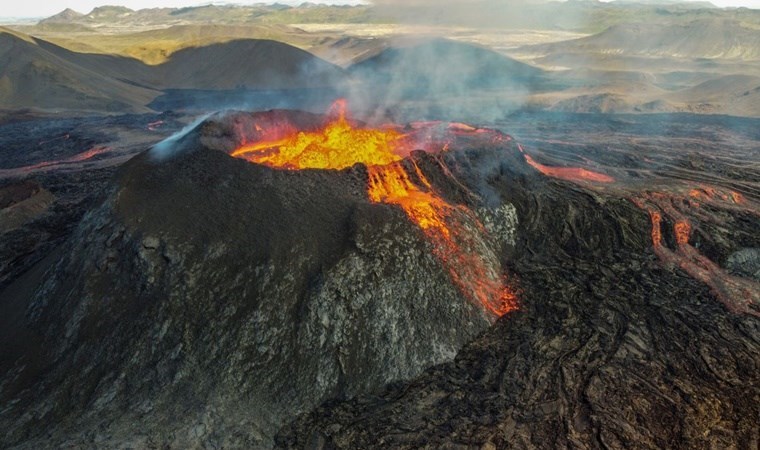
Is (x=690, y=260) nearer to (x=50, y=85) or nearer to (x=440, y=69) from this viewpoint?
(x=440, y=69)

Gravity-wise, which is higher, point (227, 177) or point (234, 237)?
point (227, 177)

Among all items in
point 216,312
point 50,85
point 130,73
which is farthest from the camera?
point 130,73

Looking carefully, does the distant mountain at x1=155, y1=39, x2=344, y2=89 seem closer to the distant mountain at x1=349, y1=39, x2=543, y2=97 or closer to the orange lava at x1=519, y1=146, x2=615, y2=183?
the distant mountain at x1=349, y1=39, x2=543, y2=97

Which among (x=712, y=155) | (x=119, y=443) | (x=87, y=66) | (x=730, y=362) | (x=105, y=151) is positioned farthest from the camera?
(x=87, y=66)

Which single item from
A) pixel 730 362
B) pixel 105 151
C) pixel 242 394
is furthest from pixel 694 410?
pixel 105 151

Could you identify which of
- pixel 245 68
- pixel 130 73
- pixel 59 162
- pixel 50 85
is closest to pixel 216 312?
pixel 59 162

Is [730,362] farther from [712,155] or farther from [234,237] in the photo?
[712,155]
